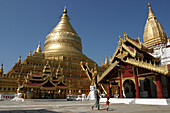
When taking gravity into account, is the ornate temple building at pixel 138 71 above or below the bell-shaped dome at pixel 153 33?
below

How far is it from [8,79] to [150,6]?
30762 millimetres

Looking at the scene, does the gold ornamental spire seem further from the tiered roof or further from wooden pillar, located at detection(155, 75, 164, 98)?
wooden pillar, located at detection(155, 75, 164, 98)

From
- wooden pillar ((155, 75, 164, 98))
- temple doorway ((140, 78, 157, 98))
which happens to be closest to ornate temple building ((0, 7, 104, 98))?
temple doorway ((140, 78, 157, 98))

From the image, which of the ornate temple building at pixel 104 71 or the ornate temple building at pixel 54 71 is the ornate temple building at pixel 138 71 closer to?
the ornate temple building at pixel 104 71

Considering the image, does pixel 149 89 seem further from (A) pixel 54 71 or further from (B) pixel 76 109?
(A) pixel 54 71

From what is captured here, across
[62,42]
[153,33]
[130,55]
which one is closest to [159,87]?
[130,55]

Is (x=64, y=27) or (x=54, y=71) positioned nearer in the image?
(x=54, y=71)

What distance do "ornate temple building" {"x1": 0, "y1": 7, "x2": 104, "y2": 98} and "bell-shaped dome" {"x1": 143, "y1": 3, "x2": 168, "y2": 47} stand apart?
1510 cm

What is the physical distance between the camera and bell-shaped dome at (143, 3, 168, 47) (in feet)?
73.9

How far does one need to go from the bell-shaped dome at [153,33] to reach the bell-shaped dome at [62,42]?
22590 mm

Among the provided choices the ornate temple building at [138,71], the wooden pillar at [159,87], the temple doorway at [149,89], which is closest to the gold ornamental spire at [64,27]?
the ornate temple building at [138,71]

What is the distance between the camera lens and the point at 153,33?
23359 mm

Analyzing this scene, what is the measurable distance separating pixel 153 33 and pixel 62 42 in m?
27.7

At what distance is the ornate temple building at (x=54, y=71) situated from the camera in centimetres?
2036
